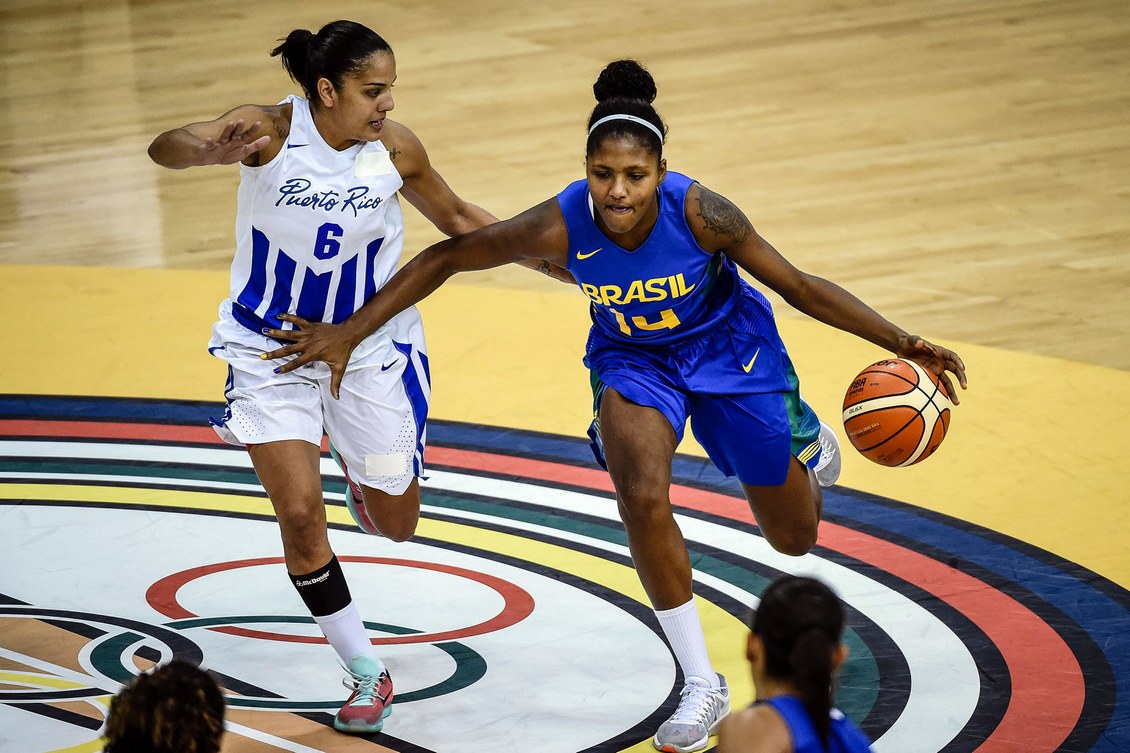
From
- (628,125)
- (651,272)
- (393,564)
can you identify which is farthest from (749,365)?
(393,564)

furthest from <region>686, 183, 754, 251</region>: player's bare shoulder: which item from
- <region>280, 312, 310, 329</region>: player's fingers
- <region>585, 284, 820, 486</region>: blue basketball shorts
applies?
<region>280, 312, 310, 329</region>: player's fingers

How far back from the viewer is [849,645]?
4.90 metres

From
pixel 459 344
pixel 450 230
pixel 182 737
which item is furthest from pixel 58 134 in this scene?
pixel 182 737

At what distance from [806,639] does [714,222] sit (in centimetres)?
196

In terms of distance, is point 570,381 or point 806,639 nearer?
point 806,639

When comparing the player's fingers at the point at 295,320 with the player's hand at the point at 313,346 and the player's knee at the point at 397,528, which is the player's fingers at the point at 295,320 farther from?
the player's knee at the point at 397,528

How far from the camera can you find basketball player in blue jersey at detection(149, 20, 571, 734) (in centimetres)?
452

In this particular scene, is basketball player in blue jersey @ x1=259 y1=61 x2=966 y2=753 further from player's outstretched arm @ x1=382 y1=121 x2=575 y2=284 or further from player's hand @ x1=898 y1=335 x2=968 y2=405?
player's outstretched arm @ x1=382 y1=121 x2=575 y2=284

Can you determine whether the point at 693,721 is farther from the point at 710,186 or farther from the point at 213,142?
the point at 710,186

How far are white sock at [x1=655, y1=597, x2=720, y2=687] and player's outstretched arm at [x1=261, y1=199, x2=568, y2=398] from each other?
42.0 inches

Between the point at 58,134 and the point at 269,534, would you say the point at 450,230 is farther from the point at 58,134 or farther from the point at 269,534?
the point at 58,134

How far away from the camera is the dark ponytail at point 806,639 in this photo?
2.78m

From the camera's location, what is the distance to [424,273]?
4801 mm

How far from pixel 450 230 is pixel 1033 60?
27.5 ft
